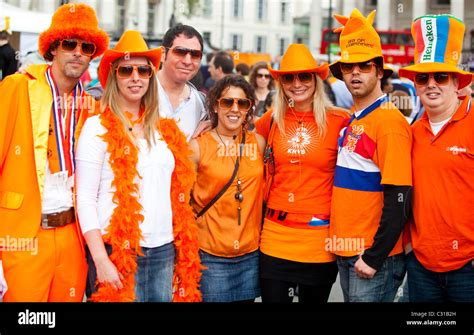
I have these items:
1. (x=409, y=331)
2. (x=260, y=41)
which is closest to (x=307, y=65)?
(x=409, y=331)

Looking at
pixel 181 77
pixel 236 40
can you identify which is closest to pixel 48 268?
pixel 181 77

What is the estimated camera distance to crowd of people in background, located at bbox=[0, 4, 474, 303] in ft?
10.6

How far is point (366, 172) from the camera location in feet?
11.2

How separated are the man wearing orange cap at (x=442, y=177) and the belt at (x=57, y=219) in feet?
5.65

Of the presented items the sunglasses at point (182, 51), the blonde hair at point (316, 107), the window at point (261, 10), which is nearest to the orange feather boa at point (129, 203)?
the blonde hair at point (316, 107)

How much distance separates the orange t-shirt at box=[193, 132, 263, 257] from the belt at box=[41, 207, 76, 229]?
69cm

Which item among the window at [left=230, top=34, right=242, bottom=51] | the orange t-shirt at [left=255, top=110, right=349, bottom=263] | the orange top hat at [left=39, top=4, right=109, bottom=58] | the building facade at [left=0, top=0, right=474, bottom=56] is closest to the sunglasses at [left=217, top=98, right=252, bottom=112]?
the orange t-shirt at [left=255, top=110, right=349, bottom=263]

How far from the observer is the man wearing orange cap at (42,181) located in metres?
3.20

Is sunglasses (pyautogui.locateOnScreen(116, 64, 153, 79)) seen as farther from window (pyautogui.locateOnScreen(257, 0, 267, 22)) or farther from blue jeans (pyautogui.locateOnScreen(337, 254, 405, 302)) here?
window (pyautogui.locateOnScreen(257, 0, 267, 22))

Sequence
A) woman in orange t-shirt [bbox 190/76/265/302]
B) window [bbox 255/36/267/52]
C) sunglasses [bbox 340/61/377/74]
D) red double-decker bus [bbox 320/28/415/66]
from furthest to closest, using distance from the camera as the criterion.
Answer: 1. window [bbox 255/36/267/52]
2. red double-decker bus [bbox 320/28/415/66]
3. woman in orange t-shirt [bbox 190/76/265/302]
4. sunglasses [bbox 340/61/377/74]

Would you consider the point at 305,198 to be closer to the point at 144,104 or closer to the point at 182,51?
the point at 144,104

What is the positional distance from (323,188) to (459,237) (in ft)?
2.50

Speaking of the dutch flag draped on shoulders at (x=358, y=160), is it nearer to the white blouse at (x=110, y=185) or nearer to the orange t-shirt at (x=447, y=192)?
the orange t-shirt at (x=447, y=192)

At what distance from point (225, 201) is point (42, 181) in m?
0.97
